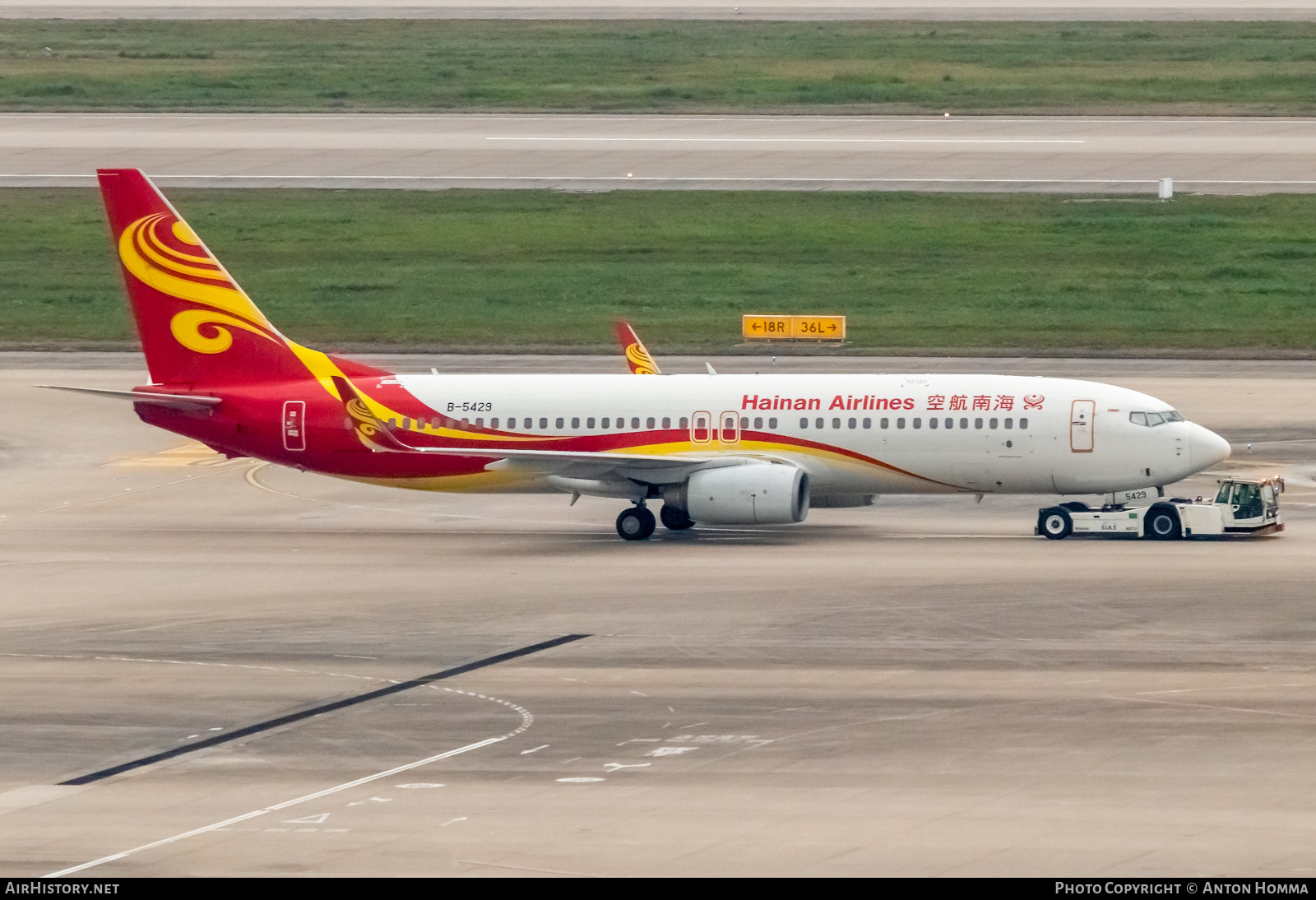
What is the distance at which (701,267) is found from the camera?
9312 cm

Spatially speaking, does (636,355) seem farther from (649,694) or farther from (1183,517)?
(649,694)

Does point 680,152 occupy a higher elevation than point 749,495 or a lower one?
higher

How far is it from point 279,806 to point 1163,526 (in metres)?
27.9

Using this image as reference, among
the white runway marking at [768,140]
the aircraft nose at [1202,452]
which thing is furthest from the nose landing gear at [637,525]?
the white runway marking at [768,140]

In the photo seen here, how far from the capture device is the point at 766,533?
53000 mm

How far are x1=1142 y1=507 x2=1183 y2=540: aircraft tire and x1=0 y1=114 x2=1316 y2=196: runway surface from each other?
5378cm

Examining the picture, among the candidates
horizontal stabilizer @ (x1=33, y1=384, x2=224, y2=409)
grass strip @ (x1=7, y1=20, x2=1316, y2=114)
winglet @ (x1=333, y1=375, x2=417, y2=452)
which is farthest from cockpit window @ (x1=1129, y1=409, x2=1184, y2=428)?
grass strip @ (x1=7, y1=20, x2=1316, y2=114)

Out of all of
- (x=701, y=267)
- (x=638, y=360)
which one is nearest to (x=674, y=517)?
(x=638, y=360)

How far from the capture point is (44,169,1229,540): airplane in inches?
1988

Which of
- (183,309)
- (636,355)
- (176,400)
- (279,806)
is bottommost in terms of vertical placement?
(279,806)

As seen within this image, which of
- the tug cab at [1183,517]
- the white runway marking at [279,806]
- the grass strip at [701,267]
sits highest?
the grass strip at [701,267]

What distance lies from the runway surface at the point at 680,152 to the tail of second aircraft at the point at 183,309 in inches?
2023

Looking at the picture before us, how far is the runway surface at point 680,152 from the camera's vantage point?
104188 mm

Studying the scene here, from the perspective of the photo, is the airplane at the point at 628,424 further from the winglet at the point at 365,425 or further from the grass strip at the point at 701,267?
the grass strip at the point at 701,267
